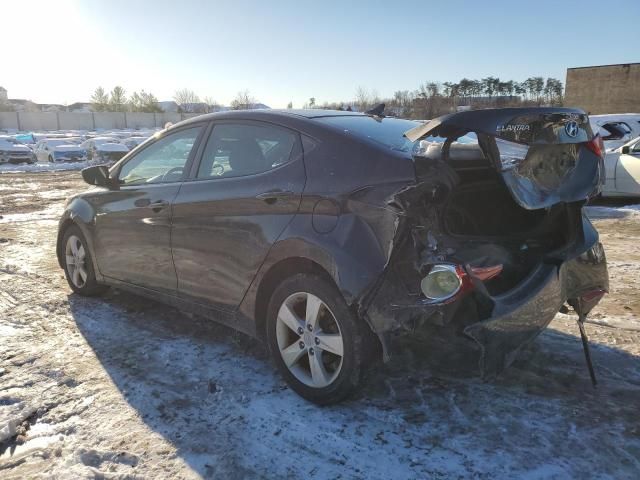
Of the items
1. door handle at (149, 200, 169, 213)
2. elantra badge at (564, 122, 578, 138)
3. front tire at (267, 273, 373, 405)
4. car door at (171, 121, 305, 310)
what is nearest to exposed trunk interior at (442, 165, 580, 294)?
elantra badge at (564, 122, 578, 138)

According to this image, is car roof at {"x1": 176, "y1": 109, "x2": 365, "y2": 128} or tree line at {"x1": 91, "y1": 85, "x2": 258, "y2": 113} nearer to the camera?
car roof at {"x1": 176, "y1": 109, "x2": 365, "y2": 128}

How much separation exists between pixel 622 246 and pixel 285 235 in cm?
551

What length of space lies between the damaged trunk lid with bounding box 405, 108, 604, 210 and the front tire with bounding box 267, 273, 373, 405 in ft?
3.36

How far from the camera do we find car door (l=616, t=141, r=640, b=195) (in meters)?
9.80

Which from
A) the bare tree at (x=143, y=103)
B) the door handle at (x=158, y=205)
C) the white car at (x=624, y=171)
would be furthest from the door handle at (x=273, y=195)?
the bare tree at (x=143, y=103)

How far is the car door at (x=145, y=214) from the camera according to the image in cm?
411

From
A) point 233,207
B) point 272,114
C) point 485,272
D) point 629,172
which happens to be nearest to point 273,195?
point 233,207

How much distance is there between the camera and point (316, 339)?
10.3ft

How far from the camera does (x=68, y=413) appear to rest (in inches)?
126

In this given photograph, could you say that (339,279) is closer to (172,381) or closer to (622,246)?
(172,381)

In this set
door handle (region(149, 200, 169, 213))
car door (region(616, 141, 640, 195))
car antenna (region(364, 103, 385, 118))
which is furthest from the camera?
car door (region(616, 141, 640, 195))

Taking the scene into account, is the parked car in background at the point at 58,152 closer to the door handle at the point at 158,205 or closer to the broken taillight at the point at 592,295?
the door handle at the point at 158,205

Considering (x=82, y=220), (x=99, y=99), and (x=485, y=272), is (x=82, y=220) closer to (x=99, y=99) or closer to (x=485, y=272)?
(x=485, y=272)

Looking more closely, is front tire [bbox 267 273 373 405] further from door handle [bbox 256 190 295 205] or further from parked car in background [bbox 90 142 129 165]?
parked car in background [bbox 90 142 129 165]
